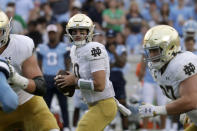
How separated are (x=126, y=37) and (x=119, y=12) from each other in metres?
0.57

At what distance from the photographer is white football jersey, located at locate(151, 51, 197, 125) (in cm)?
525

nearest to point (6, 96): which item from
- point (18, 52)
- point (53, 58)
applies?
point (18, 52)

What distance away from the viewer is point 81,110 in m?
9.84

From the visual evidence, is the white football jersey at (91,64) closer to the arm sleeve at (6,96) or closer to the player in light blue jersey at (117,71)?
the arm sleeve at (6,96)

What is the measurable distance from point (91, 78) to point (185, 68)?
1398mm

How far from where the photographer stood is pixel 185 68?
5258 mm

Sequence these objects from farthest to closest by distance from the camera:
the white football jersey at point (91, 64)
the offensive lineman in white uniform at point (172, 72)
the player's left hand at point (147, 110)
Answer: the white football jersey at point (91, 64)
the player's left hand at point (147, 110)
the offensive lineman in white uniform at point (172, 72)

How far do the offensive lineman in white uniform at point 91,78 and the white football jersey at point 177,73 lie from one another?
900 millimetres

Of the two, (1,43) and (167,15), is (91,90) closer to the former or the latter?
(1,43)

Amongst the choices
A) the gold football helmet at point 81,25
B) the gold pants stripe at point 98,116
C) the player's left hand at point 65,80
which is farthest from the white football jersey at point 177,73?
the gold football helmet at point 81,25

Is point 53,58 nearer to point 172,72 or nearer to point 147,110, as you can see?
point 147,110

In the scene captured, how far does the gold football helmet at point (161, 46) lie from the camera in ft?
17.8

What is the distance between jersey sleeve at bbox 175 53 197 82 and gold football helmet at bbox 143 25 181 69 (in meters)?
0.15

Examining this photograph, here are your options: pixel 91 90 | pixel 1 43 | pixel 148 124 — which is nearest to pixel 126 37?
pixel 148 124
